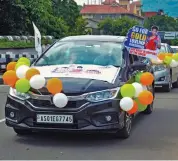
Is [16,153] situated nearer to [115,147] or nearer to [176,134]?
[115,147]

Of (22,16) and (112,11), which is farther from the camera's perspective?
(112,11)

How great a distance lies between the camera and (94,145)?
6.70 m

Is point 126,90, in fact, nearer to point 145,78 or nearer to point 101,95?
point 101,95

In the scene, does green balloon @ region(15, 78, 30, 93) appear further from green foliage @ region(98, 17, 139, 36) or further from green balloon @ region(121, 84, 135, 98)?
green foliage @ region(98, 17, 139, 36)

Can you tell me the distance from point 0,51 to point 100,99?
39.9 feet

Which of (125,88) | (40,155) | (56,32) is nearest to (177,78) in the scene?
(125,88)

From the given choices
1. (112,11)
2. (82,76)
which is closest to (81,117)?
(82,76)

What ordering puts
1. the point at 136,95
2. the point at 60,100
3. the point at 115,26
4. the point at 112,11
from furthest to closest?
the point at 112,11
the point at 115,26
the point at 136,95
the point at 60,100

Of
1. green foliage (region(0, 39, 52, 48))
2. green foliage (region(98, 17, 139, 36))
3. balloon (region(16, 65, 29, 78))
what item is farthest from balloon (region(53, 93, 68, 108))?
green foliage (region(98, 17, 139, 36))

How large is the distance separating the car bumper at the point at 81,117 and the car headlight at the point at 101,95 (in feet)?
0.22

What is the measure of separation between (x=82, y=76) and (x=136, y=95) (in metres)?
0.91

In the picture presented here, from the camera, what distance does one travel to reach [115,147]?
21.6 ft

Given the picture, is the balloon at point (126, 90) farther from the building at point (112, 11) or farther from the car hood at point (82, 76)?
the building at point (112, 11)

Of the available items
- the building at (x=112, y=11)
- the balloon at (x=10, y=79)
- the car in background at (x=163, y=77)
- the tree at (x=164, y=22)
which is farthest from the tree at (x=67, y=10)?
the building at (x=112, y=11)
